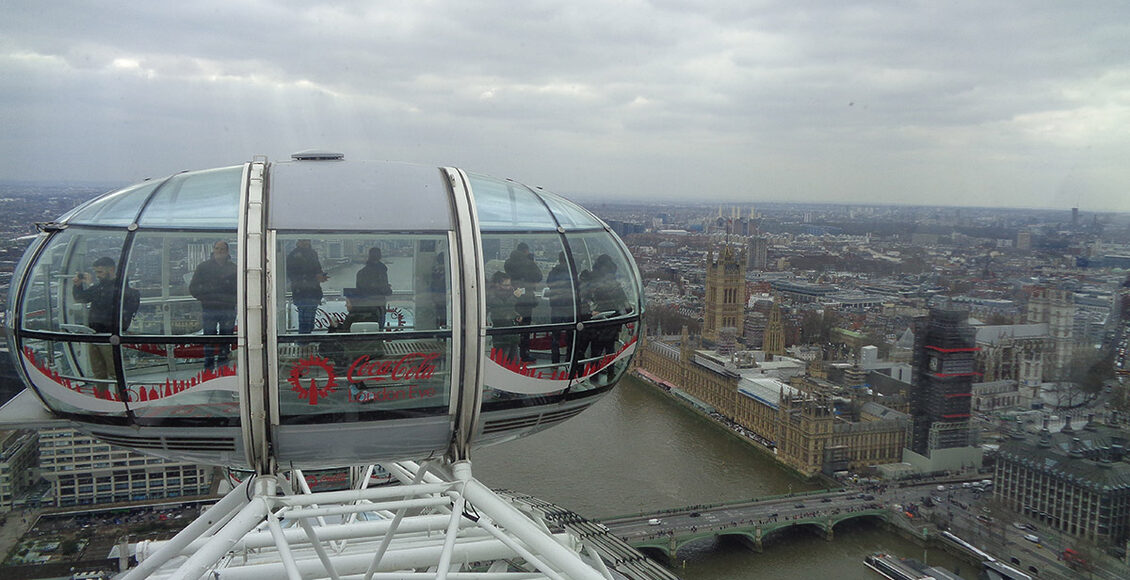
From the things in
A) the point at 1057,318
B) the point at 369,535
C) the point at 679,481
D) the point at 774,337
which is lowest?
the point at 679,481

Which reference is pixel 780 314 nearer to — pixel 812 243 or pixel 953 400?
pixel 953 400

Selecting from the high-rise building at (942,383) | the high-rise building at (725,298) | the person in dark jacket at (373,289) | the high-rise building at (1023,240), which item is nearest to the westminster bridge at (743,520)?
the high-rise building at (942,383)

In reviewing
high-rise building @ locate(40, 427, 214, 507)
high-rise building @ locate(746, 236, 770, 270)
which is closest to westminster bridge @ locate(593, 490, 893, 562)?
high-rise building @ locate(40, 427, 214, 507)

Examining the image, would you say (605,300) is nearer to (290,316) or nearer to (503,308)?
(503,308)

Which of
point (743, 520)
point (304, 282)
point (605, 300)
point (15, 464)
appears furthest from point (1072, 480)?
point (15, 464)

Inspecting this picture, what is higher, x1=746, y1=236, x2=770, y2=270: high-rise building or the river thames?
x1=746, y1=236, x2=770, y2=270: high-rise building

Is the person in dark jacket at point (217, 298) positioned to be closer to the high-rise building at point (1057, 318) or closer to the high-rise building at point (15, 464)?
the high-rise building at point (15, 464)

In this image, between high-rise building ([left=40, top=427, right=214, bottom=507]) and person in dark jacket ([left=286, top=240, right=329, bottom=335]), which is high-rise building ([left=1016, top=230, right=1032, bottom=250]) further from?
person in dark jacket ([left=286, top=240, right=329, bottom=335])

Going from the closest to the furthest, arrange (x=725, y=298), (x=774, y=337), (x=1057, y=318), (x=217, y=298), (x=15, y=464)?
(x=217, y=298), (x=15, y=464), (x=1057, y=318), (x=774, y=337), (x=725, y=298)
